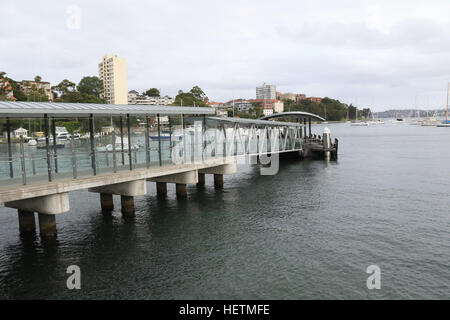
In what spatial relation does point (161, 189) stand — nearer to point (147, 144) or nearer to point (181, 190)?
point (181, 190)

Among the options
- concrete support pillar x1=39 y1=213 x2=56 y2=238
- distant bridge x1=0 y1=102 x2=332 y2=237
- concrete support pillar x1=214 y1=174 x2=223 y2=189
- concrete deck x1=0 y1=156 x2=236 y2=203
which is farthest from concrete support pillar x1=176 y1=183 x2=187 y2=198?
concrete support pillar x1=39 y1=213 x2=56 y2=238

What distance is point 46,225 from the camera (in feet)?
64.1

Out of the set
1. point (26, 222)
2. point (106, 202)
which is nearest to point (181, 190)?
point (106, 202)

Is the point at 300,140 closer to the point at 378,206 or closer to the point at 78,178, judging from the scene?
the point at 378,206

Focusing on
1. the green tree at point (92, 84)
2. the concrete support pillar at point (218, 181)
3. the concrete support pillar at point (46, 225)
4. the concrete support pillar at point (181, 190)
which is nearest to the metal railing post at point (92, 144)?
the concrete support pillar at point (46, 225)

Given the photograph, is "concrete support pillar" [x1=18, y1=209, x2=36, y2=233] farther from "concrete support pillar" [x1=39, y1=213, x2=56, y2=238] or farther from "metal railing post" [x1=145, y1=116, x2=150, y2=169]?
"metal railing post" [x1=145, y1=116, x2=150, y2=169]

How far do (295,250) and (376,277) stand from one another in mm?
4030

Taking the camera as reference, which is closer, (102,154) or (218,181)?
(102,154)

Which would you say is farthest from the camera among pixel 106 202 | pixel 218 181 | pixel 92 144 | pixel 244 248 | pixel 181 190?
pixel 218 181

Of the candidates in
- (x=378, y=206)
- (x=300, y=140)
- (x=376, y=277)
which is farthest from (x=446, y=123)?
(x=376, y=277)

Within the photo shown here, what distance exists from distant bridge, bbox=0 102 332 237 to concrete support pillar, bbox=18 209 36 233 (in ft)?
0.15

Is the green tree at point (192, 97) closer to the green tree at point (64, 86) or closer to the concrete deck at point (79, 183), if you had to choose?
the green tree at point (64, 86)

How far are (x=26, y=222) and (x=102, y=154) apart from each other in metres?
5.24

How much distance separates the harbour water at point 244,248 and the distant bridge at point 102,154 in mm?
1900
